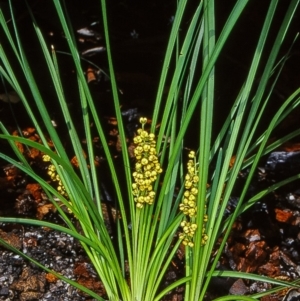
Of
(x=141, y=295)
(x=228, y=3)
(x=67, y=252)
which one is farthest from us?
(x=228, y=3)

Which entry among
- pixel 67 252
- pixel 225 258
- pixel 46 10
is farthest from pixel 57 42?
pixel 225 258

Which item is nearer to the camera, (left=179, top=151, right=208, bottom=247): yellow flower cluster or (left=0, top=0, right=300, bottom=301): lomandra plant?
(left=0, top=0, right=300, bottom=301): lomandra plant

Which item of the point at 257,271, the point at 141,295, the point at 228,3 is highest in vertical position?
the point at 228,3

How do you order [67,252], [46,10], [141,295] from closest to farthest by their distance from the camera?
[141,295] < [67,252] < [46,10]

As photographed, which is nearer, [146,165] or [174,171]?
[146,165]

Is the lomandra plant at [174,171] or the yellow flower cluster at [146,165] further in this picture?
the yellow flower cluster at [146,165]

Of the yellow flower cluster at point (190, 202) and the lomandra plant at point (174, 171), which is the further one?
the yellow flower cluster at point (190, 202)

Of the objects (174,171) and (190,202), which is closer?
(190,202)

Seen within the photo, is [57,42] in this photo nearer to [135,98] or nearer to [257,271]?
[135,98]
